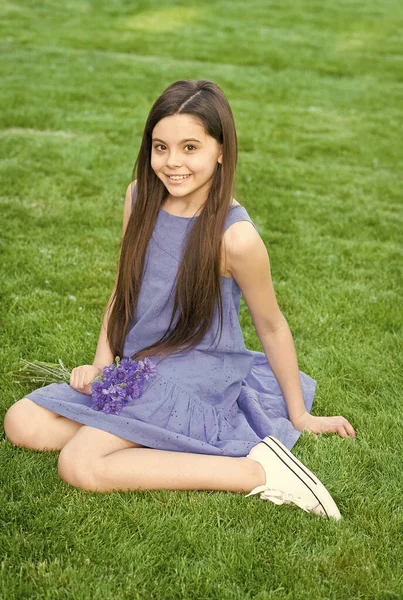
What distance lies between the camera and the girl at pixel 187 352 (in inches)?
108

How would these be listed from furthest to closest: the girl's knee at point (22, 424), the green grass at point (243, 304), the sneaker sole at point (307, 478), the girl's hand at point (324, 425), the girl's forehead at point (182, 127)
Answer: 1. the girl's hand at point (324, 425)
2. the girl's knee at point (22, 424)
3. the girl's forehead at point (182, 127)
4. the sneaker sole at point (307, 478)
5. the green grass at point (243, 304)

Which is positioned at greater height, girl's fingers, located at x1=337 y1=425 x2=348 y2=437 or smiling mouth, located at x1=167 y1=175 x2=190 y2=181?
smiling mouth, located at x1=167 y1=175 x2=190 y2=181

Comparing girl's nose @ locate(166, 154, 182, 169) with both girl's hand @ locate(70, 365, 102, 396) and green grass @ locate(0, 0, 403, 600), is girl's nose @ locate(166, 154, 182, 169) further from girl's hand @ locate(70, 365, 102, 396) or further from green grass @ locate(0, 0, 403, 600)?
green grass @ locate(0, 0, 403, 600)

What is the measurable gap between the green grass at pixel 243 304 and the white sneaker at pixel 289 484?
4cm

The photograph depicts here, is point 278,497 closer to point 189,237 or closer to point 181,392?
point 181,392

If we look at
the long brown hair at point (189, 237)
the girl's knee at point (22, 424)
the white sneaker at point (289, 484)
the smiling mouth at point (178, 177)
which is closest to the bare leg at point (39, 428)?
the girl's knee at point (22, 424)

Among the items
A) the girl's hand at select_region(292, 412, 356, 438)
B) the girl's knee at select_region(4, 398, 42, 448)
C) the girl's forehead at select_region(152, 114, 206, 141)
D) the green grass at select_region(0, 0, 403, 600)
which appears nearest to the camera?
the green grass at select_region(0, 0, 403, 600)

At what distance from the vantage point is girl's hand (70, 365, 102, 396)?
293 cm

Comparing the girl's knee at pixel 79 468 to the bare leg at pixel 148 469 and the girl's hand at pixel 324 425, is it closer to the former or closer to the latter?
the bare leg at pixel 148 469

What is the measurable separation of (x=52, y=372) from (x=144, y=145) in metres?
1.06

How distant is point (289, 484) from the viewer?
8.86ft

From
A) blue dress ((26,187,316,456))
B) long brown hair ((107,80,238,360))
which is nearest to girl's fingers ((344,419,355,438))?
blue dress ((26,187,316,456))

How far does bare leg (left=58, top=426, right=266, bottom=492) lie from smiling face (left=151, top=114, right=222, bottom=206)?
968 millimetres

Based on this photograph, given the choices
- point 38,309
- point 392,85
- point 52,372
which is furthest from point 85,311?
point 392,85
